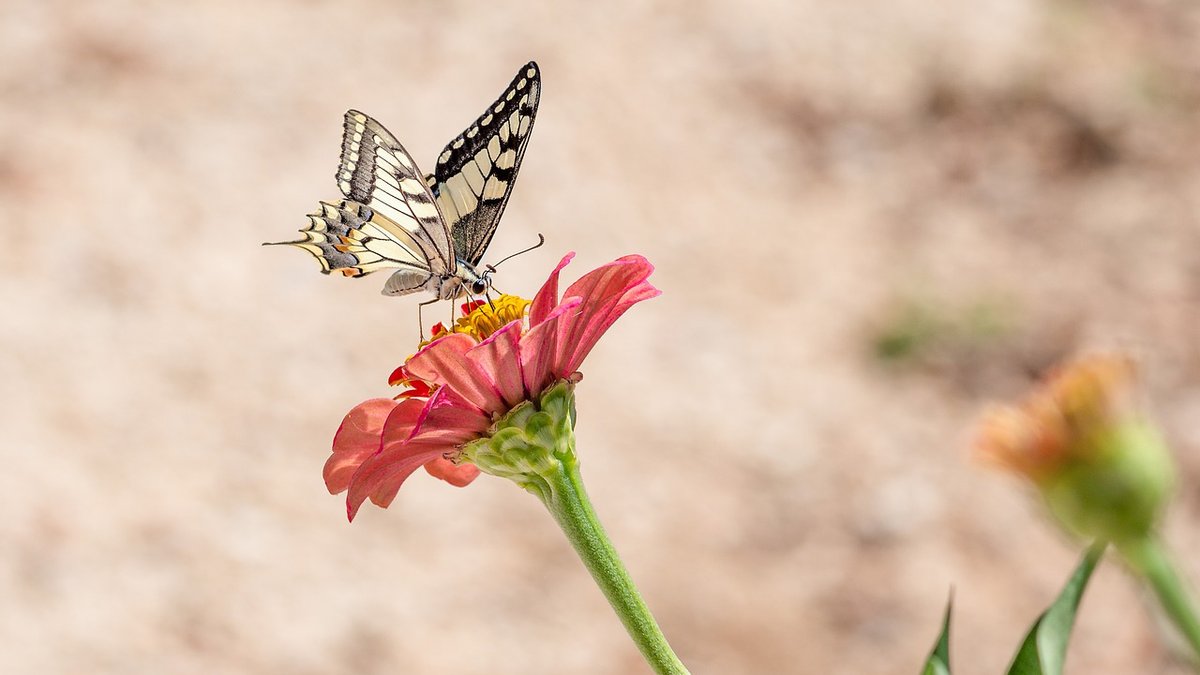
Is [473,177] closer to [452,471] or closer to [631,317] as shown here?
[452,471]

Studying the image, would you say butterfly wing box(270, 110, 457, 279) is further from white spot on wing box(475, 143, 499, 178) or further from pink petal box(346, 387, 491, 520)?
pink petal box(346, 387, 491, 520)

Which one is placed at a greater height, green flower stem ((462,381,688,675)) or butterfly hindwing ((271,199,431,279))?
butterfly hindwing ((271,199,431,279))

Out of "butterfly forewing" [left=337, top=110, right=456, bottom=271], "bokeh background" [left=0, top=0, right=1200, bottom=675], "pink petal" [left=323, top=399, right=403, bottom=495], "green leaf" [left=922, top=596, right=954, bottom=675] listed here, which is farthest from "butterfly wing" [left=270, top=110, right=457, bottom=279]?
"bokeh background" [left=0, top=0, right=1200, bottom=675]

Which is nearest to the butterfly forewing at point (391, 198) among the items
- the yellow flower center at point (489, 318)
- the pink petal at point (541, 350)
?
the yellow flower center at point (489, 318)

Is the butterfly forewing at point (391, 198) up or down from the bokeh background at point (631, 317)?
down

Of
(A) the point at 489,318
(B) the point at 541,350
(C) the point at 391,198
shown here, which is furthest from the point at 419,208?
(B) the point at 541,350

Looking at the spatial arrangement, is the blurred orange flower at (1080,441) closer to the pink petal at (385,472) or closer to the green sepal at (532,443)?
the green sepal at (532,443)
